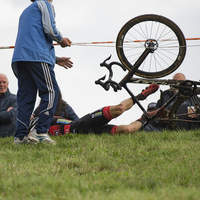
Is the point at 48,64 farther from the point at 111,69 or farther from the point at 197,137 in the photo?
the point at 197,137

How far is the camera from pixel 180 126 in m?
6.05

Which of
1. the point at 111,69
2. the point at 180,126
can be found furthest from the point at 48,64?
the point at 180,126

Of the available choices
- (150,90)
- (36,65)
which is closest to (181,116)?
(150,90)

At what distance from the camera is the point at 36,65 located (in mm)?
4539

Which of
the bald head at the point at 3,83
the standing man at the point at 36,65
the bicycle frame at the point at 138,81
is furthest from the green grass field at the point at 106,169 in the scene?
the bald head at the point at 3,83

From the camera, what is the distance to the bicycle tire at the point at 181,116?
5711 mm

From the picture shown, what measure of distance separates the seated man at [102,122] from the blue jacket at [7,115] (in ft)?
3.63

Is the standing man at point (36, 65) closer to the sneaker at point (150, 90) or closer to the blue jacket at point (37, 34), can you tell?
the blue jacket at point (37, 34)

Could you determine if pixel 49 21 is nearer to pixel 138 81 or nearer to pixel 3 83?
pixel 138 81

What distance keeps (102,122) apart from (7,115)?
206 cm

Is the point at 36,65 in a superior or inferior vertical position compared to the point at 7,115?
superior

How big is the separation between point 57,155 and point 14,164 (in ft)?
1.75

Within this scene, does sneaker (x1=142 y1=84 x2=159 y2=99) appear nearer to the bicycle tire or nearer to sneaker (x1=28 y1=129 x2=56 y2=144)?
the bicycle tire

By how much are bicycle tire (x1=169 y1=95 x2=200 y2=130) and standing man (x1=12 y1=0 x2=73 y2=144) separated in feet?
7.02
